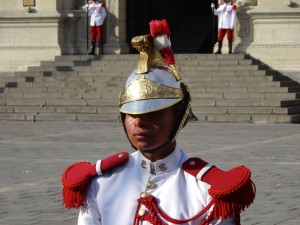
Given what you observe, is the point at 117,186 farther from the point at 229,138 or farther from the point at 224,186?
the point at 229,138

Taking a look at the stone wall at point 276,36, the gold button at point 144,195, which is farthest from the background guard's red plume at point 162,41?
the stone wall at point 276,36

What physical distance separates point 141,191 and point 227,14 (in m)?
23.3

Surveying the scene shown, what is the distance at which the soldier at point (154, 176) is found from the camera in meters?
4.12

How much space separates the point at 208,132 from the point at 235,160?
5336 millimetres

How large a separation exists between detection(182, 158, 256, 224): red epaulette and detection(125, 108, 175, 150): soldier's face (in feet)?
0.64

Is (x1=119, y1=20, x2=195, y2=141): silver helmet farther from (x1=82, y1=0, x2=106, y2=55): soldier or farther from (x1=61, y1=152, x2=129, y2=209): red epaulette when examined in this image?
(x1=82, y1=0, x2=106, y2=55): soldier

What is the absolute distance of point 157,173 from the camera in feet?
13.9

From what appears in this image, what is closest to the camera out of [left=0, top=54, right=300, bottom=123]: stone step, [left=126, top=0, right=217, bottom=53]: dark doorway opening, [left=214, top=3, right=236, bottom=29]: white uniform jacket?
[left=0, top=54, right=300, bottom=123]: stone step

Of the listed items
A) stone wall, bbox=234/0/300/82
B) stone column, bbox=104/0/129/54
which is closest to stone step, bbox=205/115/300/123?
stone wall, bbox=234/0/300/82

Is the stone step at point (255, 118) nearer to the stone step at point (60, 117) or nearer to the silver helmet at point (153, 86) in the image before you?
the stone step at point (60, 117)

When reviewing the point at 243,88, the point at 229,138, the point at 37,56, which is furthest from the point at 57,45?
the point at 229,138

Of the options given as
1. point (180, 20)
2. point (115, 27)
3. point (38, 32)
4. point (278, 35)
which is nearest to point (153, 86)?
point (278, 35)

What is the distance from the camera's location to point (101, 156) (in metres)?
15.3

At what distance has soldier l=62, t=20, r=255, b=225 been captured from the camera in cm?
412
